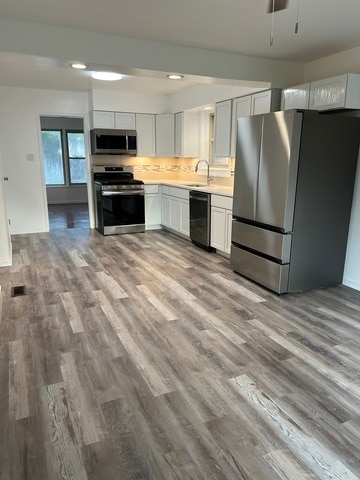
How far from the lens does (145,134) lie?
256 inches

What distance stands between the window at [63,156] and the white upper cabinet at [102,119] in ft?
12.9

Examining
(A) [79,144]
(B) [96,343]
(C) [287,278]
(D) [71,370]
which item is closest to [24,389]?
(D) [71,370]

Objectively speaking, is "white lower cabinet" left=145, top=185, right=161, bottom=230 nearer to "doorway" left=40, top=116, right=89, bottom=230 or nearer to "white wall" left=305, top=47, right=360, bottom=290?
"doorway" left=40, top=116, right=89, bottom=230

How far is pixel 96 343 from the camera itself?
2.59 meters

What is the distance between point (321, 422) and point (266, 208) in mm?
2138

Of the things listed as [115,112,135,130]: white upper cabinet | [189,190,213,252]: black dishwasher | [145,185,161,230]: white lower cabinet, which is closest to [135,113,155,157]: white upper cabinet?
[115,112,135,130]: white upper cabinet

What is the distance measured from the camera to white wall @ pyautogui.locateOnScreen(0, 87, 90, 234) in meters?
5.87

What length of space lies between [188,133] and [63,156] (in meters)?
5.05

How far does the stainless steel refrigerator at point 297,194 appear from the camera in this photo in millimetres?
3225

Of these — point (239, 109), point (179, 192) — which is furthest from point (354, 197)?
point (179, 192)

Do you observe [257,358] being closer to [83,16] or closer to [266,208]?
[266,208]

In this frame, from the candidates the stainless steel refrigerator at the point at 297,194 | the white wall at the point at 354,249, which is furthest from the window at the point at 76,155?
the white wall at the point at 354,249

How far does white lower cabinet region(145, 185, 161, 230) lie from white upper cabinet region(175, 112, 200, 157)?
0.85 meters

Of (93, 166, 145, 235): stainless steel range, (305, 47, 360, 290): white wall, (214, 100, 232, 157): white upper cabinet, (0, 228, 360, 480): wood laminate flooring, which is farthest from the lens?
(93, 166, 145, 235): stainless steel range
